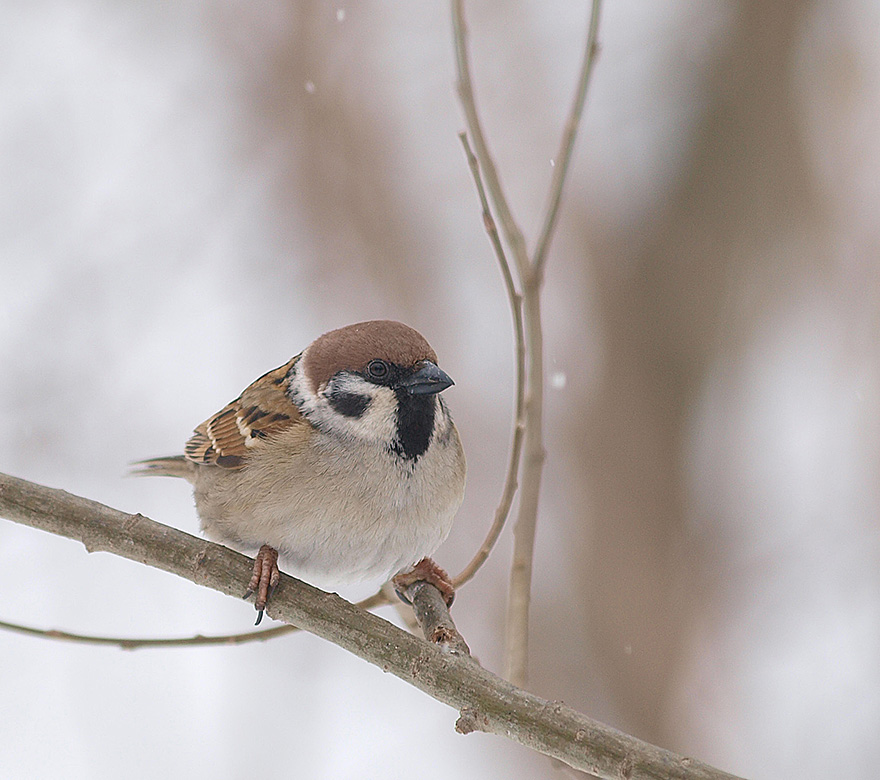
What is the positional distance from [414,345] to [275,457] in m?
0.41

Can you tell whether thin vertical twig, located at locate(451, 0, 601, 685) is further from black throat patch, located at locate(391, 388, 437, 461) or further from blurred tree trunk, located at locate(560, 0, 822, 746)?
blurred tree trunk, located at locate(560, 0, 822, 746)

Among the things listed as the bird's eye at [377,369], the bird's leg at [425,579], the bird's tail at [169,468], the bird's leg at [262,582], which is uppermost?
the bird's eye at [377,369]

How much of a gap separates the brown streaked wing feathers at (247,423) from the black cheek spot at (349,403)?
0.33 ft

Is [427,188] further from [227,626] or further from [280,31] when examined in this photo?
[227,626]

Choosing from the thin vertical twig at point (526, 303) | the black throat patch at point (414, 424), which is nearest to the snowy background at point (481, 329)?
the black throat patch at point (414, 424)

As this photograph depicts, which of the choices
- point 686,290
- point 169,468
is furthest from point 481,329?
point 169,468

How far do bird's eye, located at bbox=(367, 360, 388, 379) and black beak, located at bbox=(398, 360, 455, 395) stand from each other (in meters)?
0.04

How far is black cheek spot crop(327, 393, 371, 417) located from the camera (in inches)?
81.3

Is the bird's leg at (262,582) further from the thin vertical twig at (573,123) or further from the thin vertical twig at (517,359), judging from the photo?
the thin vertical twig at (573,123)

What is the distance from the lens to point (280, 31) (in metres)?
5.11

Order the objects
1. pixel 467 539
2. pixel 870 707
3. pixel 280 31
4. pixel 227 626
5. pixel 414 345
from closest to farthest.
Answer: pixel 414 345, pixel 870 707, pixel 227 626, pixel 467 539, pixel 280 31

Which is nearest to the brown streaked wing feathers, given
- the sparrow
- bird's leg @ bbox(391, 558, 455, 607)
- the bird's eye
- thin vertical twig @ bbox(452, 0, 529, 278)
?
the sparrow

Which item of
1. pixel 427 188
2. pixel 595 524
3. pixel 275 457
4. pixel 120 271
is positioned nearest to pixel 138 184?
pixel 120 271

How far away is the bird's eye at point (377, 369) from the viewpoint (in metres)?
2.01
